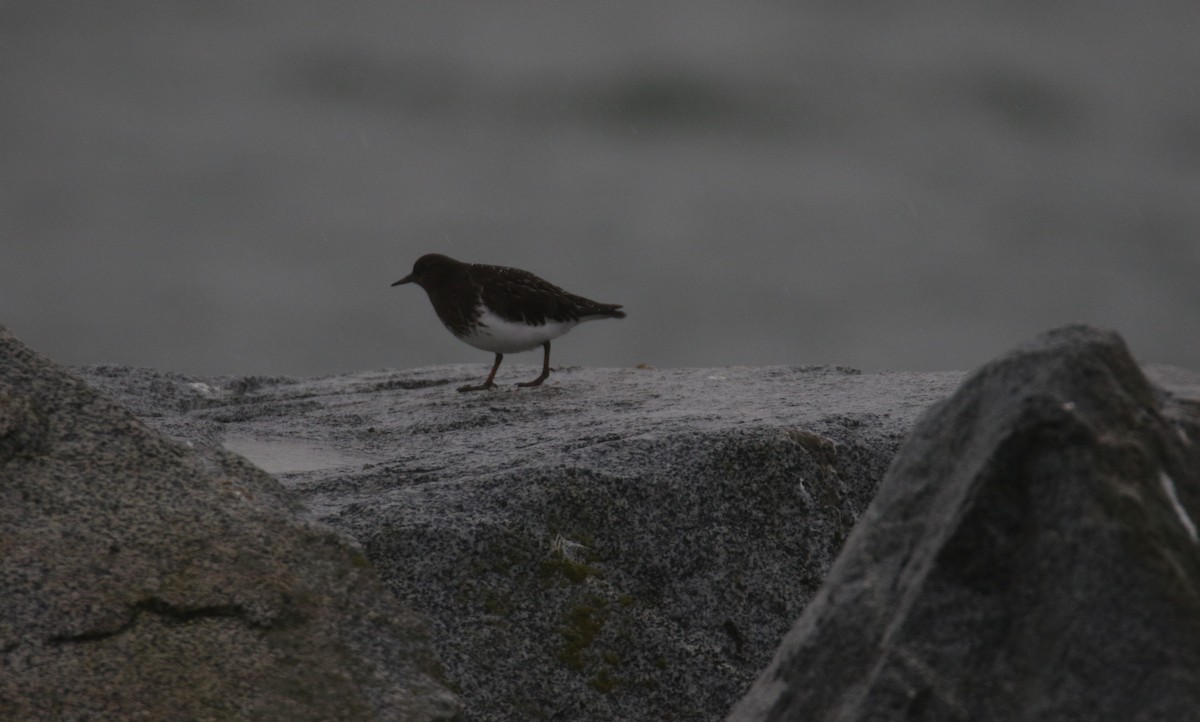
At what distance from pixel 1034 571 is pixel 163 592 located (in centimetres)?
206

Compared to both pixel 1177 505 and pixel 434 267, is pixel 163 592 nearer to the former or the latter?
pixel 1177 505

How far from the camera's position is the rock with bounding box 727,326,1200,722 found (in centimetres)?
195

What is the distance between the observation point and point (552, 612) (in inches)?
136

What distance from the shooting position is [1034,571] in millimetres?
2062

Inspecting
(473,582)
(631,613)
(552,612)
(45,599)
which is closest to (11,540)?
(45,599)

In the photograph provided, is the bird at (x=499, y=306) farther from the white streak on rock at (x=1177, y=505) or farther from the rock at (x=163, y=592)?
the white streak on rock at (x=1177, y=505)

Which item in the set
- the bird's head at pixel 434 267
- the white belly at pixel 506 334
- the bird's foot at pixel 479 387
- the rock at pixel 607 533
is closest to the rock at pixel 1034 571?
the rock at pixel 607 533

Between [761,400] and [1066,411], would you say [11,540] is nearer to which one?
[1066,411]

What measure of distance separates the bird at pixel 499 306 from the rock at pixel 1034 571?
438cm

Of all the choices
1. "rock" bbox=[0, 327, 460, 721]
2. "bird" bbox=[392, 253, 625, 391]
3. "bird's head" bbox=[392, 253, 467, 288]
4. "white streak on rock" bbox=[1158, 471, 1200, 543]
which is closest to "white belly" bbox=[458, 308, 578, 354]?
"bird" bbox=[392, 253, 625, 391]

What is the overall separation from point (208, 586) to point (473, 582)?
2.44ft

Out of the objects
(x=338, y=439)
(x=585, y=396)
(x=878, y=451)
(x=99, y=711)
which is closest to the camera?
(x=99, y=711)

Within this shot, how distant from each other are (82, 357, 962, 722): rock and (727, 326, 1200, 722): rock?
1074 mm

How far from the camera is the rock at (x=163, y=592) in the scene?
2830 mm
